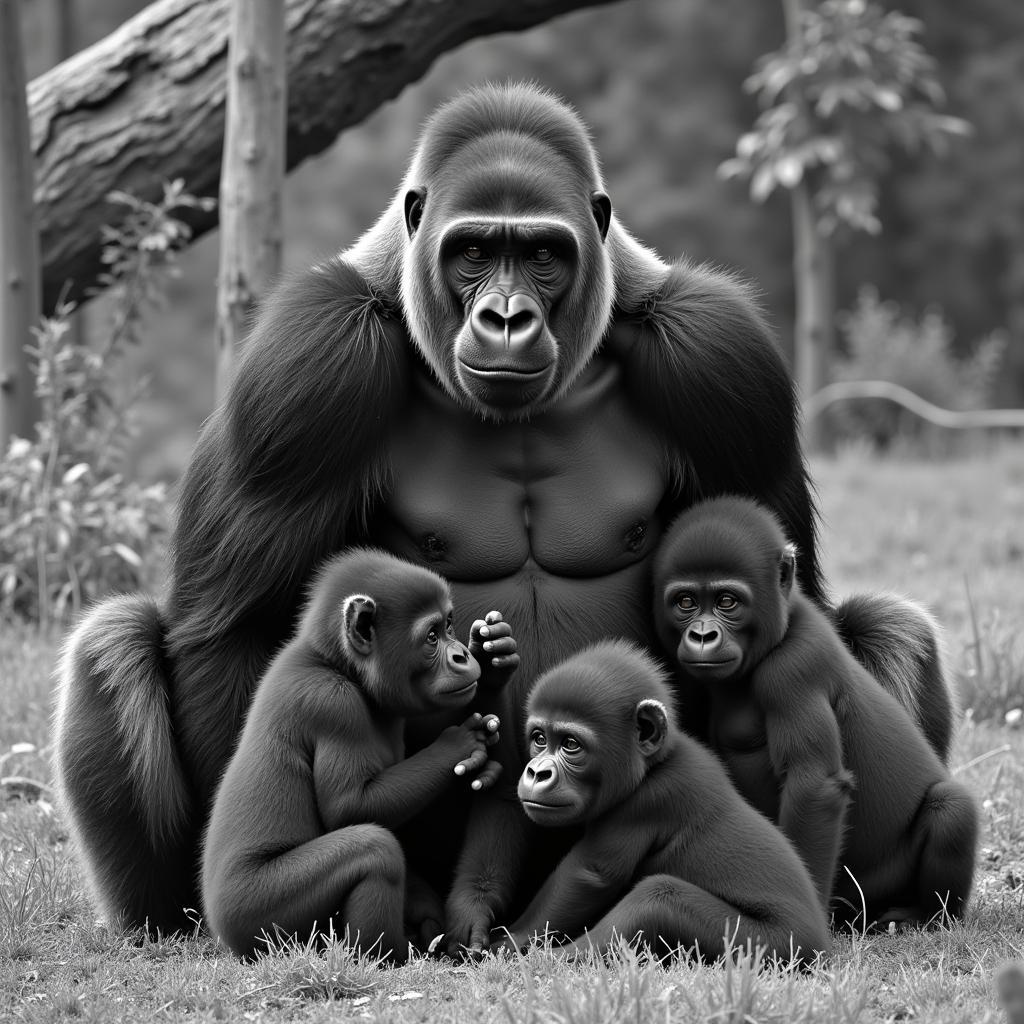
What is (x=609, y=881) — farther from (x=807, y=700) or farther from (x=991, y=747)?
(x=991, y=747)

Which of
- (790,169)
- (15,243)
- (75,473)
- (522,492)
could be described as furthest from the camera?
(790,169)

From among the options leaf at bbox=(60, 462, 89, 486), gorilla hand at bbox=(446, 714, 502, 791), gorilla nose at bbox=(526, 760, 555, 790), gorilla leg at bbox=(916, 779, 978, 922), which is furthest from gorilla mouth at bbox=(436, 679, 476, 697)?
leaf at bbox=(60, 462, 89, 486)

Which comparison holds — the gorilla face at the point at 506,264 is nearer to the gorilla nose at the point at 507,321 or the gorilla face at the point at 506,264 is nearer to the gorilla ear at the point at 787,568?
the gorilla nose at the point at 507,321

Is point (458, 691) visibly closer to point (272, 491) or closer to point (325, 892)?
point (325, 892)

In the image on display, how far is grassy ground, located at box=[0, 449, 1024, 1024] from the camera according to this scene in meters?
3.31

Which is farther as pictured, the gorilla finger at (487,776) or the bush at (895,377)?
the bush at (895,377)

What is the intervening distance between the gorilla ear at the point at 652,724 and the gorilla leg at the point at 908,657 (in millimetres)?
1148

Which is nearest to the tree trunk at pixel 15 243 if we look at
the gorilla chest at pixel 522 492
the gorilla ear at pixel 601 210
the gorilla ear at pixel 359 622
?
the gorilla chest at pixel 522 492

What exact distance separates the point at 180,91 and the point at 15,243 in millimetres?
1086

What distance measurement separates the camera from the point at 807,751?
414 centimetres

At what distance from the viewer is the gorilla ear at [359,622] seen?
158 inches

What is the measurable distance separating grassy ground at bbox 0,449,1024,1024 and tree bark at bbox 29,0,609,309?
7.55ft

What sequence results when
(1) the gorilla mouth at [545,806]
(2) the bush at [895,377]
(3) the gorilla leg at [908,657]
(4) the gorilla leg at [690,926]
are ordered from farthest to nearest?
(2) the bush at [895,377], (3) the gorilla leg at [908,657], (1) the gorilla mouth at [545,806], (4) the gorilla leg at [690,926]

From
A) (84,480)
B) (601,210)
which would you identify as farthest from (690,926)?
(84,480)
